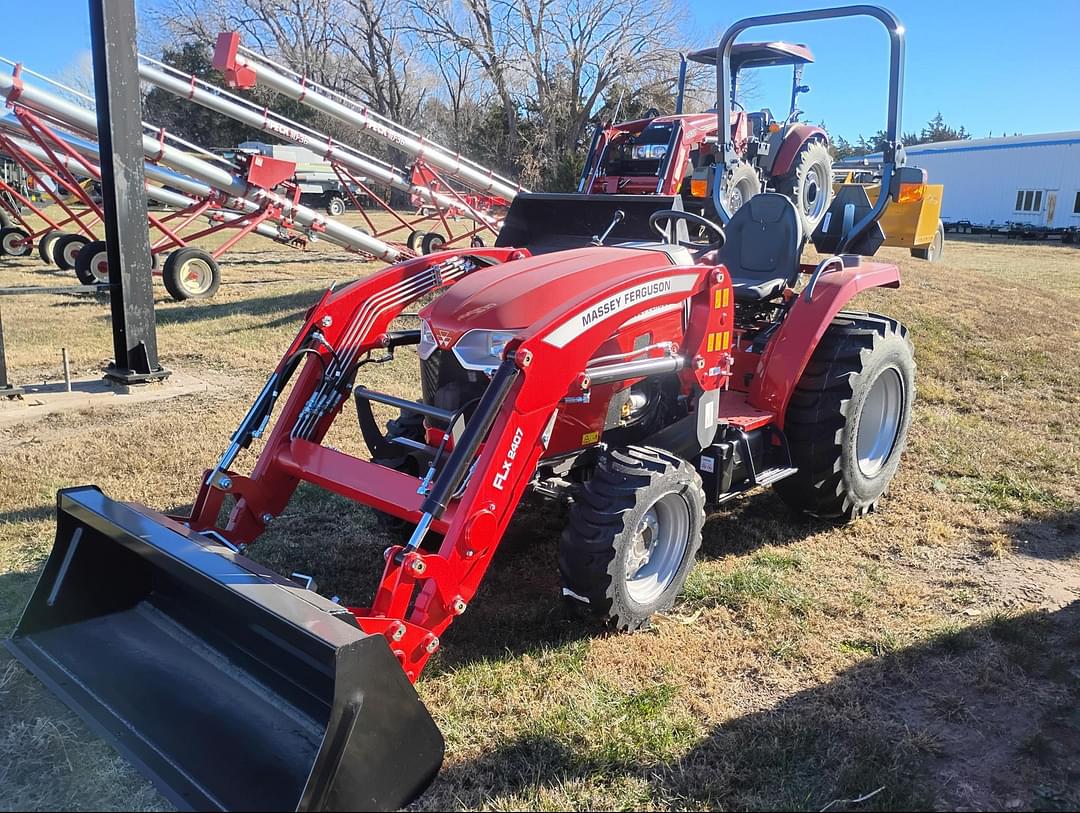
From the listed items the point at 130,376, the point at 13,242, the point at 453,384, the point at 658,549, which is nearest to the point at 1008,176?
the point at 13,242

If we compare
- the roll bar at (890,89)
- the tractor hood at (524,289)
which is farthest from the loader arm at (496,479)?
the roll bar at (890,89)

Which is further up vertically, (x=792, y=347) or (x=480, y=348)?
(x=480, y=348)

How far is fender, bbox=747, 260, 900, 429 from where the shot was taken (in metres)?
4.18

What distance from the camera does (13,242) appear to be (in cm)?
1555

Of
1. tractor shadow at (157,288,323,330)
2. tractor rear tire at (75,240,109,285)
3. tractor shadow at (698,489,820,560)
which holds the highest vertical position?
tractor rear tire at (75,240,109,285)

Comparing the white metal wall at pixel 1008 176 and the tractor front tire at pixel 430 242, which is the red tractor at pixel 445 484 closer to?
the tractor front tire at pixel 430 242

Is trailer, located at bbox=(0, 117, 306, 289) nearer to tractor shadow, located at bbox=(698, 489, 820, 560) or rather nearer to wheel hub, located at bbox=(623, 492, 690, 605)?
tractor shadow, located at bbox=(698, 489, 820, 560)

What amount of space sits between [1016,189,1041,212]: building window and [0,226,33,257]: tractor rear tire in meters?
34.0

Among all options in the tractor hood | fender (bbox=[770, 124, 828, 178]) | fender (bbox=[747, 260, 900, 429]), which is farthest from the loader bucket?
fender (bbox=[770, 124, 828, 178])

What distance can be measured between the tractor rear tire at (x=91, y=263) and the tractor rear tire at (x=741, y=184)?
8.76 m

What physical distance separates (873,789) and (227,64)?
12001 millimetres

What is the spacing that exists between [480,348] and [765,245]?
2.11 m

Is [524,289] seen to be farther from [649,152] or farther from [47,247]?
[47,247]

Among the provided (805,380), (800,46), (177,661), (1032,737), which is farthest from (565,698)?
(800,46)
